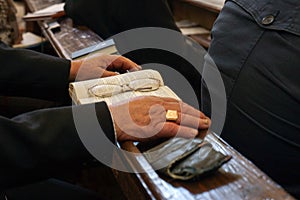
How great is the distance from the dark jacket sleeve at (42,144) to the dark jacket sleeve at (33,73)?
1.03 ft

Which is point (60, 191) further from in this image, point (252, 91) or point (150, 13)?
point (150, 13)

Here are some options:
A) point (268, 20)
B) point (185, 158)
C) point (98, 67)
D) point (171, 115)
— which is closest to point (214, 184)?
point (185, 158)

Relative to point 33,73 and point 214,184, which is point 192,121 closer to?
point 214,184

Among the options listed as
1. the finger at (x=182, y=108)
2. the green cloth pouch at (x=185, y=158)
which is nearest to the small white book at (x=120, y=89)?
the finger at (x=182, y=108)

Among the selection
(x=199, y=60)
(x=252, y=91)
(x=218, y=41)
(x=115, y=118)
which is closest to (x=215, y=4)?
(x=199, y=60)

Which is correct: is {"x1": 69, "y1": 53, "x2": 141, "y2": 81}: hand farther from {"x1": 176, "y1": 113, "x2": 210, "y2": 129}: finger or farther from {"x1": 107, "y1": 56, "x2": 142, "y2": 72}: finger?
{"x1": 176, "y1": 113, "x2": 210, "y2": 129}: finger

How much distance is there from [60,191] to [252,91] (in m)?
0.54

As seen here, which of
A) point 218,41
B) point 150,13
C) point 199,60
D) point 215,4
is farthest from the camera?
point 215,4

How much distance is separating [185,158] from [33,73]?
555mm

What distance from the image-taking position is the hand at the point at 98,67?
2.98 ft

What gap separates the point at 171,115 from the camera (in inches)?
24.0

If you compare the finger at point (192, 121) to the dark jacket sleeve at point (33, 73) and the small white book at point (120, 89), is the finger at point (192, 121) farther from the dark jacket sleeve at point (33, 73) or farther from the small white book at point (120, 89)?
the dark jacket sleeve at point (33, 73)

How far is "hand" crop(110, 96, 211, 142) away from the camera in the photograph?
59 centimetres

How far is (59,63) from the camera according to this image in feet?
3.05
